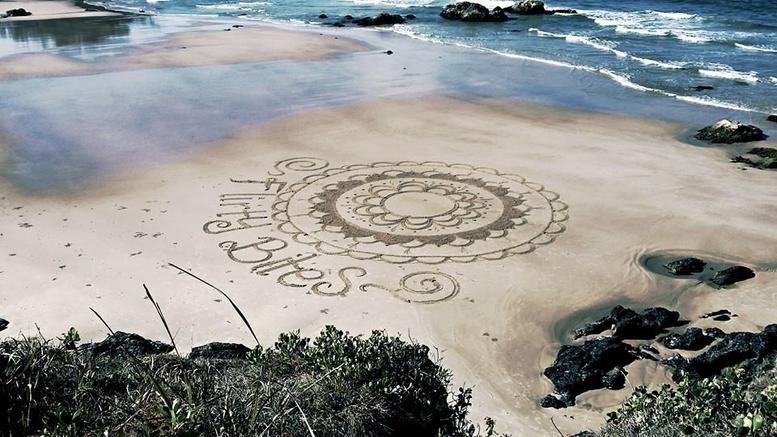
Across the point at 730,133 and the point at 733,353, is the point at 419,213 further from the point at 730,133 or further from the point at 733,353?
the point at 730,133

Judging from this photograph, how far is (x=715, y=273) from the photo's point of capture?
1245 centimetres

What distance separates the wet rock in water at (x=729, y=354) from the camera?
9672mm

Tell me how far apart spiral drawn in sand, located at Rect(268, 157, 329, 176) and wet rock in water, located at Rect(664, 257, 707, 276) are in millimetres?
7943

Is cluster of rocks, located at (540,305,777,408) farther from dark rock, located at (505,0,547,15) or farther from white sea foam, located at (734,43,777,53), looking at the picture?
dark rock, located at (505,0,547,15)

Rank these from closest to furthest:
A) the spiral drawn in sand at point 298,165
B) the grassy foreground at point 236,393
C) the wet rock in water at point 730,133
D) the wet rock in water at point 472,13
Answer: the grassy foreground at point 236,393 < the spiral drawn in sand at point 298,165 < the wet rock in water at point 730,133 < the wet rock in water at point 472,13

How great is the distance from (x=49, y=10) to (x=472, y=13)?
26.6 metres

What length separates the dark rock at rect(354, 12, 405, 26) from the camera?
4333 centimetres

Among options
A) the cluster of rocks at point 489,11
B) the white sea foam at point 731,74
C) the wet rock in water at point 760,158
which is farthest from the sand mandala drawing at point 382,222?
the cluster of rocks at point 489,11

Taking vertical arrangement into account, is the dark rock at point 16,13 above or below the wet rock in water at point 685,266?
above

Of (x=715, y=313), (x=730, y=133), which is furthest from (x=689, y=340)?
(x=730, y=133)

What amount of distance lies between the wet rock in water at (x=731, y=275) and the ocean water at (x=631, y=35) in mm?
12244

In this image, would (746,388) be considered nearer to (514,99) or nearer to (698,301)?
(698,301)

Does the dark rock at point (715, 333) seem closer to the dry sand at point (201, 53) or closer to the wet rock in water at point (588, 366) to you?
the wet rock in water at point (588, 366)

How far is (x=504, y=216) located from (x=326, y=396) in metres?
8.74
